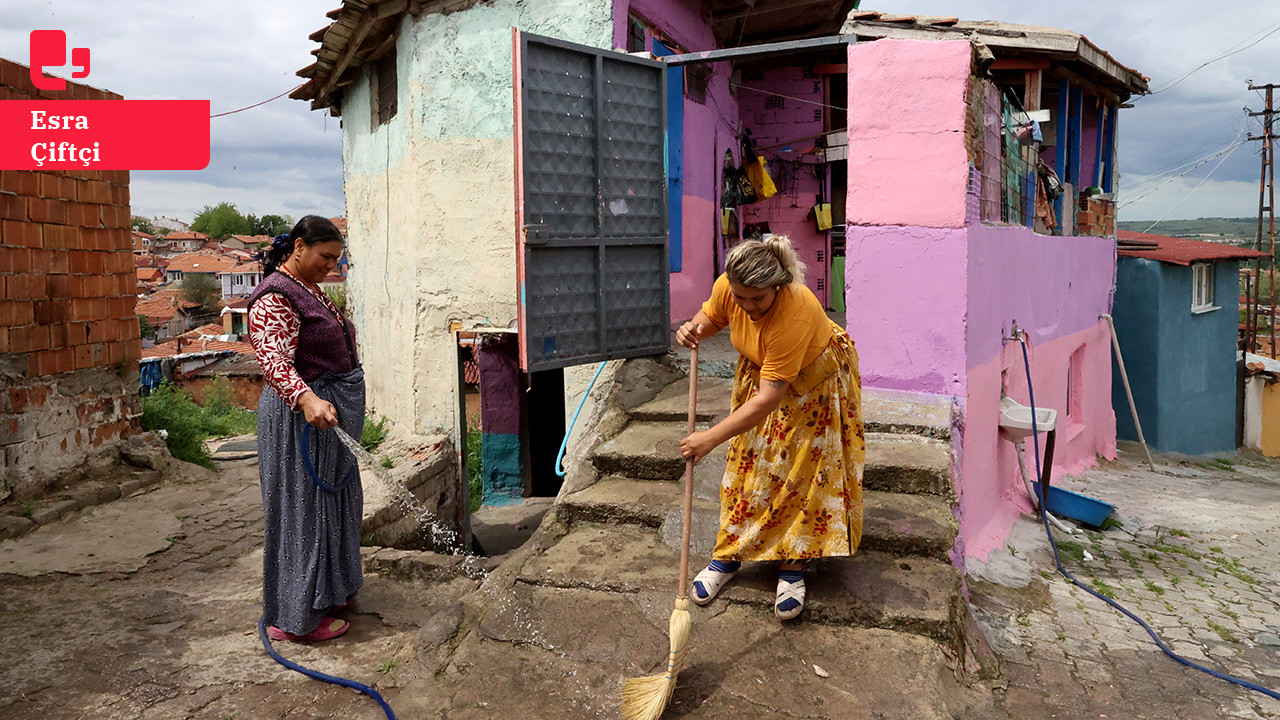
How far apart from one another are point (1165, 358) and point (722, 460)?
→ 11.0 m

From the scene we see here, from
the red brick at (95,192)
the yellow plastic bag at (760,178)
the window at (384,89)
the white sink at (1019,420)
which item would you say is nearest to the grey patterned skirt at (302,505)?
the red brick at (95,192)

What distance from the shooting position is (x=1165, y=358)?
12.1 metres

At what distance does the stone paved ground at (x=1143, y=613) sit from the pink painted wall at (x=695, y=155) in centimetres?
328

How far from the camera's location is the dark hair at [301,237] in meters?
3.11

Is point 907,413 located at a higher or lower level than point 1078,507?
higher

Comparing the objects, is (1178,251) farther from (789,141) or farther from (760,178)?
(760,178)

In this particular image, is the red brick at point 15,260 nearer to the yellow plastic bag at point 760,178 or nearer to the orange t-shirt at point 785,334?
the orange t-shirt at point 785,334

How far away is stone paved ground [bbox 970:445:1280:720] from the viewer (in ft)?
10.00

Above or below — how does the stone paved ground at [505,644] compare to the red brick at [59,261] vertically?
below

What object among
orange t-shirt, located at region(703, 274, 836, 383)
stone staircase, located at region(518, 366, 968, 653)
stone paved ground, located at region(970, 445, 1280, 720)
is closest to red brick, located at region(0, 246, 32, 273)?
stone staircase, located at region(518, 366, 968, 653)

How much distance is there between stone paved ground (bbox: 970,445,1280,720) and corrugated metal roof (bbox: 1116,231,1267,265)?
651cm

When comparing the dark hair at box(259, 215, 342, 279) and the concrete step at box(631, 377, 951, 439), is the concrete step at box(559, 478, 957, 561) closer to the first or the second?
the concrete step at box(631, 377, 951, 439)

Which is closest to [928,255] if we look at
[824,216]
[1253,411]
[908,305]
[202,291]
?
[908,305]

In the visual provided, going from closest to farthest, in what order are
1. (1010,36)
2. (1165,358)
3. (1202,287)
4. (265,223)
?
(1010,36) → (1165,358) → (1202,287) → (265,223)
